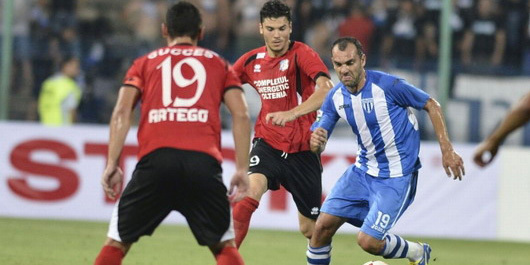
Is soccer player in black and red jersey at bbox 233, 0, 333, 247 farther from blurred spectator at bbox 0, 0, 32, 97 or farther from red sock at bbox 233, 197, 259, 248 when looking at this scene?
blurred spectator at bbox 0, 0, 32, 97

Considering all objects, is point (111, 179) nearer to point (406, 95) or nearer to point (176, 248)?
point (406, 95)

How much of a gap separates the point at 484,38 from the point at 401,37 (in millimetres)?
1198

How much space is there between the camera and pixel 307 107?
725cm

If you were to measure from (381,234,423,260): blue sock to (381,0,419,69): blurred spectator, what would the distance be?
6256 mm

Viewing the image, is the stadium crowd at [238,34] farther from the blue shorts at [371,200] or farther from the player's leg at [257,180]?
the blue shorts at [371,200]

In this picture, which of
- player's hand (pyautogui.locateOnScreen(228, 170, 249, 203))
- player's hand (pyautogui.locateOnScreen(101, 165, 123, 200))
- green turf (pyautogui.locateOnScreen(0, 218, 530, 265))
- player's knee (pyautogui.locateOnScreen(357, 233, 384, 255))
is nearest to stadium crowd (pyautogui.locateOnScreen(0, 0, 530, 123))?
green turf (pyautogui.locateOnScreen(0, 218, 530, 265))

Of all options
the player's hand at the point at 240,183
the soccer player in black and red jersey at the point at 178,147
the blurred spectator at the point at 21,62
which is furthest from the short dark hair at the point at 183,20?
the blurred spectator at the point at 21,62

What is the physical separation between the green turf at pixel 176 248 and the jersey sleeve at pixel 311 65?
219 cm

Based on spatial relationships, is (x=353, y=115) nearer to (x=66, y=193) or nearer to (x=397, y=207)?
(x=397, y=207)

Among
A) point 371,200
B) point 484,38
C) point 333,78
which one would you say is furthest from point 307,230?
point 484,38

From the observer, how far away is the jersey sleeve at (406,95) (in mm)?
7117

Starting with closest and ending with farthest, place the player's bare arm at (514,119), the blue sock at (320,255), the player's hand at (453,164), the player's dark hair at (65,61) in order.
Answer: the player's bare arm at (514,119), the player's hand at (453,164), the blue sock at (320,255), the player's dark hair at (65,61)

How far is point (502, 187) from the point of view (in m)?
12.5

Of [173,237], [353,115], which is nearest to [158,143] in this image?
[353,115]
